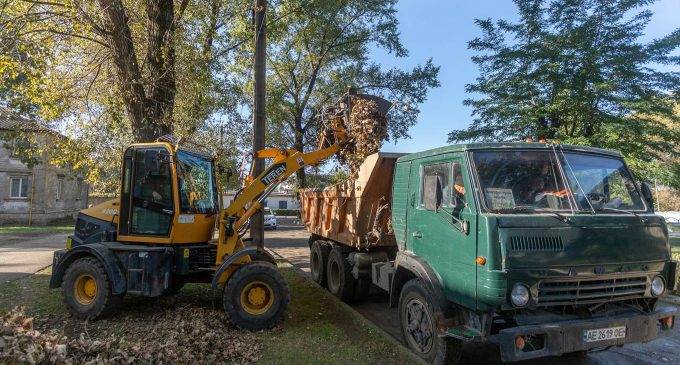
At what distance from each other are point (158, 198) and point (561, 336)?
5749 mm

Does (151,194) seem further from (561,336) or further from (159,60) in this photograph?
(561,336)

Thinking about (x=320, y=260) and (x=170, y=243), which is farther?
(x=320, y=260)

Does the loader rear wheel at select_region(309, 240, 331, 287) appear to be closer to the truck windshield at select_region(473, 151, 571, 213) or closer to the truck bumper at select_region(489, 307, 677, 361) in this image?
the truck windshield at select_region(473, 151, 571, 213)

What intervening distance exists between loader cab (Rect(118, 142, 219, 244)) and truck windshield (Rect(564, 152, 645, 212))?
5.31 metres

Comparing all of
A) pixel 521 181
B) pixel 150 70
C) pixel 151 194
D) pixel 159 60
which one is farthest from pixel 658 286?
pixel 159 60

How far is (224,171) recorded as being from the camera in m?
8.54

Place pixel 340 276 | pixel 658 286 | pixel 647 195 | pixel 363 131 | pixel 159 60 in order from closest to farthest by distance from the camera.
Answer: pixel 658 286 < pixel 647 195 < pixel 363 131 < pixel 340 276 < pixel 159 60

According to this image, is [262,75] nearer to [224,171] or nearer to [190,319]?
[224,171]

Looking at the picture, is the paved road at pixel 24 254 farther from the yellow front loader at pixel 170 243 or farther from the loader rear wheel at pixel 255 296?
the loader rear wheel at pixel 255 296

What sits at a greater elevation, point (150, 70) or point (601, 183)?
point (150, 70)

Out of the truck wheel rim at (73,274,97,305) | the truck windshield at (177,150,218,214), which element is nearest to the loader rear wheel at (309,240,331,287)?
the truck windshield at (177,150,218,214)

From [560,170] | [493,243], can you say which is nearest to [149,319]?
[493,243]

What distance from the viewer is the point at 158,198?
7.38m

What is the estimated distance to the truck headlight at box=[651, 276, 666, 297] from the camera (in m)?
4.95
